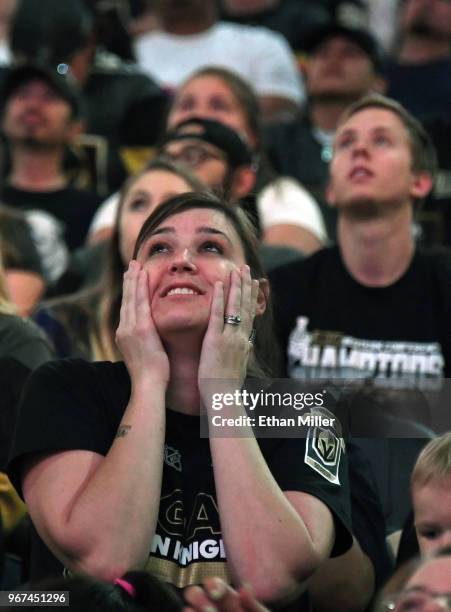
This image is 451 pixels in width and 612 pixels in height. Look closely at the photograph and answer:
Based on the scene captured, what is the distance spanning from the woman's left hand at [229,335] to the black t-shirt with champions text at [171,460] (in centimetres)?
13

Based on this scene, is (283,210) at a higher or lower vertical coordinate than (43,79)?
lower

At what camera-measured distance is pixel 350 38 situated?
23.6 ft

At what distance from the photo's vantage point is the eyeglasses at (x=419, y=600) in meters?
2.06

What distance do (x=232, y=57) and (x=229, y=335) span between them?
492 centimetres

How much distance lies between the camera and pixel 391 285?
4.76 m

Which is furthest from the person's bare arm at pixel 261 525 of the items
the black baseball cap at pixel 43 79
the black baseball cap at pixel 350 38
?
the black baseball cap at pixel 350 38

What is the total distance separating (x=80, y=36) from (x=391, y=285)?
3.33m

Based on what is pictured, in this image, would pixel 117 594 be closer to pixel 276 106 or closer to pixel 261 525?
pixel 261 525

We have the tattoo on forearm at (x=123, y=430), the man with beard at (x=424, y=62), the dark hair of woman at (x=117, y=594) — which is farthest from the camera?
the man with beard at (x=424, y=62)

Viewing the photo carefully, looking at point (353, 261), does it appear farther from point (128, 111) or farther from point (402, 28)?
point (402, 28)

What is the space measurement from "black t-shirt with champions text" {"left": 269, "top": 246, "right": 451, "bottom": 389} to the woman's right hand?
1503 mm

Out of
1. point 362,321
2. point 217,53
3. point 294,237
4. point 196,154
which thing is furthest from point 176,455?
point 217,53

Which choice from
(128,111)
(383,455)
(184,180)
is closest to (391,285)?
(184,180)

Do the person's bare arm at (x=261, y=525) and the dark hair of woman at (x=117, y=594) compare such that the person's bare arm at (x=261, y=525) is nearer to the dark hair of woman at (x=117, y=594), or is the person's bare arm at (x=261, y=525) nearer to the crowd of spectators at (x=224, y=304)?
the crowd of spectators at (x=224, y=304)
